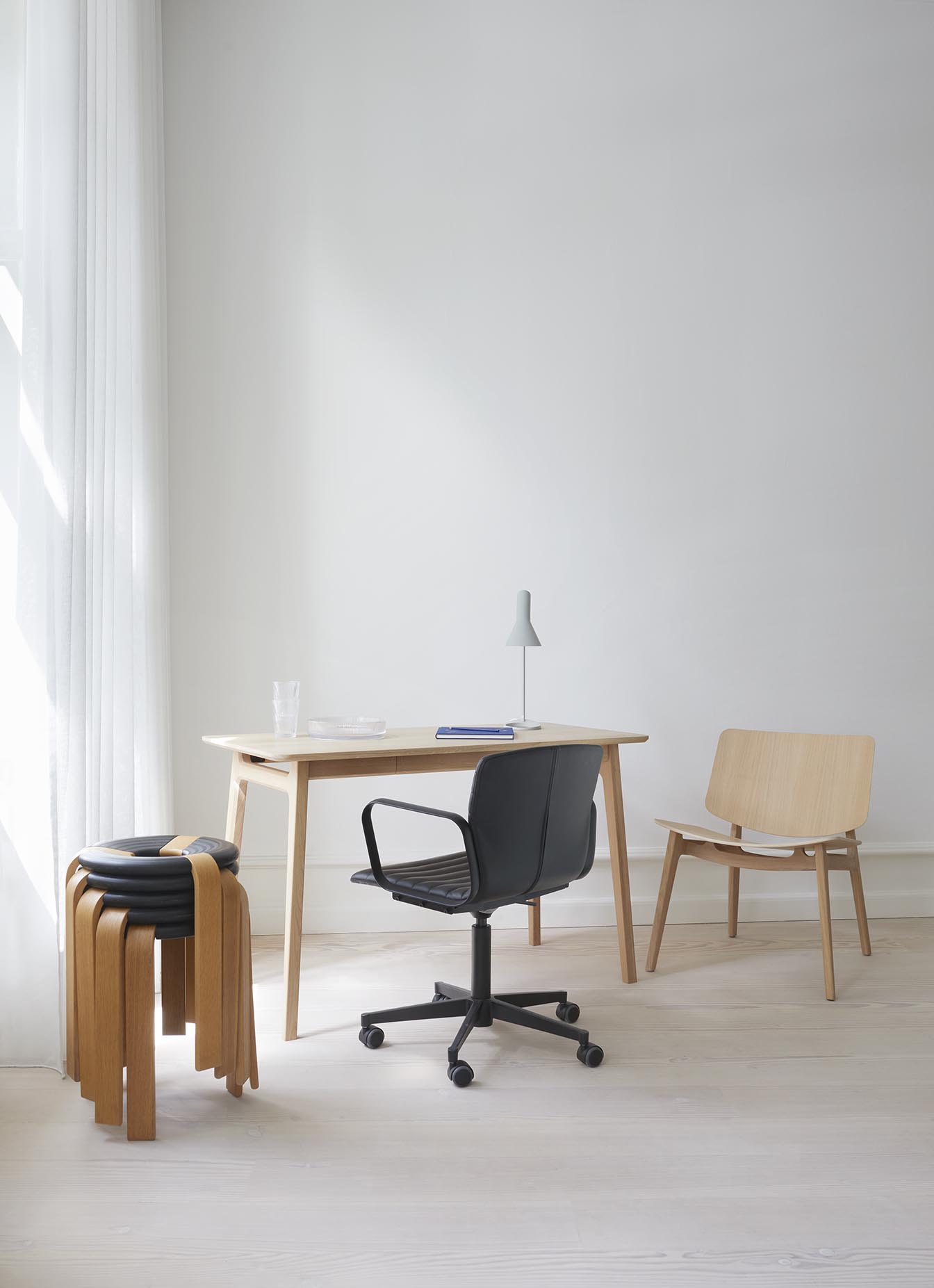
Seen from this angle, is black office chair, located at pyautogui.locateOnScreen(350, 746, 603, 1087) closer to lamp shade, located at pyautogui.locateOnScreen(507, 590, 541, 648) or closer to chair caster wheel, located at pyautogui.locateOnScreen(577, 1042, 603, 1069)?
chair caster wheel, located at pyautogui.locateOnScreen(577, 1042, 603, 1069)

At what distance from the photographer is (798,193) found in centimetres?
342

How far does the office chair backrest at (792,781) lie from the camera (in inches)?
114

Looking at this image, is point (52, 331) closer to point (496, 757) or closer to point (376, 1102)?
point (496, 757)

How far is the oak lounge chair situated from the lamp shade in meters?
0.66

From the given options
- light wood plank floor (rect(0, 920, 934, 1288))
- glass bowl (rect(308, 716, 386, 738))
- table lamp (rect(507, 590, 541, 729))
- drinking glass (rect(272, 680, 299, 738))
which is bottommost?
light wood plank floor (rect(0, 920, 934, 1288))

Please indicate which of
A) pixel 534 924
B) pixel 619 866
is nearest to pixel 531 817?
pixel 619 866

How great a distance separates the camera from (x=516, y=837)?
80.8 inches

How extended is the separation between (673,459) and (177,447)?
5.69 feet

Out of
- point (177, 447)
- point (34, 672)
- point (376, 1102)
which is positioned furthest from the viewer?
point (177, 447)

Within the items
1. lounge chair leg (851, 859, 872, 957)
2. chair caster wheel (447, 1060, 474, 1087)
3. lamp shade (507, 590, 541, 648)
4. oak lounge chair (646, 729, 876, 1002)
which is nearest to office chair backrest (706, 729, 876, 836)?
oak lounge chair (646, 729, 876, 1002)

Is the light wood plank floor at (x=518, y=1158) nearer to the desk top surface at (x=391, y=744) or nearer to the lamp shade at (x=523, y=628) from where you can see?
the desk top surface at (x=391, y=744)

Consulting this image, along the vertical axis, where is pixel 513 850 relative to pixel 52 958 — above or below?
above

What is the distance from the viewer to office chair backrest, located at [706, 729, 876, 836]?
290cm

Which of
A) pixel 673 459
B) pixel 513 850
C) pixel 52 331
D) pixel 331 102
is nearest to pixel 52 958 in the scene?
pixel 513 850
